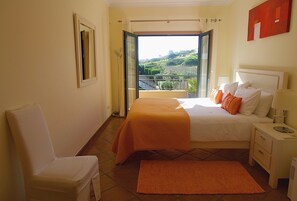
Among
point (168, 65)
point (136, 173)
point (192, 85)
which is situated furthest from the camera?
point (168, 65)

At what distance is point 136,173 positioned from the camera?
2.74 meters

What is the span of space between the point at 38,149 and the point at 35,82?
64cm

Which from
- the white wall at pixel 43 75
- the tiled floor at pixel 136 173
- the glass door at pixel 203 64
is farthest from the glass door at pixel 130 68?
the glass door at pixel 203 64

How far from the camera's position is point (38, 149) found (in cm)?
181

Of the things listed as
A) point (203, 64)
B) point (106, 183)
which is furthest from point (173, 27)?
point (106, 183)

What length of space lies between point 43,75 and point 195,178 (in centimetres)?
212

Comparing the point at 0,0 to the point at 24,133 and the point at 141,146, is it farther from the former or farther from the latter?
the point at 141,146

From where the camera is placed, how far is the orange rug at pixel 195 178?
236 cm

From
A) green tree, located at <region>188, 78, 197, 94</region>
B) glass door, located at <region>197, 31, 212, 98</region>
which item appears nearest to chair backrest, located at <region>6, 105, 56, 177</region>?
glass door, located at <region>197, 31, 212, 98</region>

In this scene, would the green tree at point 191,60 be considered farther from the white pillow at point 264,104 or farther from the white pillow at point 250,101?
the white pillow at point 264,104

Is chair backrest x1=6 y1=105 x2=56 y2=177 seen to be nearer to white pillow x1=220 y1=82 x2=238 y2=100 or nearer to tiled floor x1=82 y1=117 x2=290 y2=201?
tiled floor x1=82 y1=117 x2=290 y2=201

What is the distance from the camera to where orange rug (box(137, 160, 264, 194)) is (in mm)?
2361

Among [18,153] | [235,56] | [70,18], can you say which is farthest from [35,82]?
[235,56]

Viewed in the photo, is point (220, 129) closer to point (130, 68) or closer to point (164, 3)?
point (130, 68)
